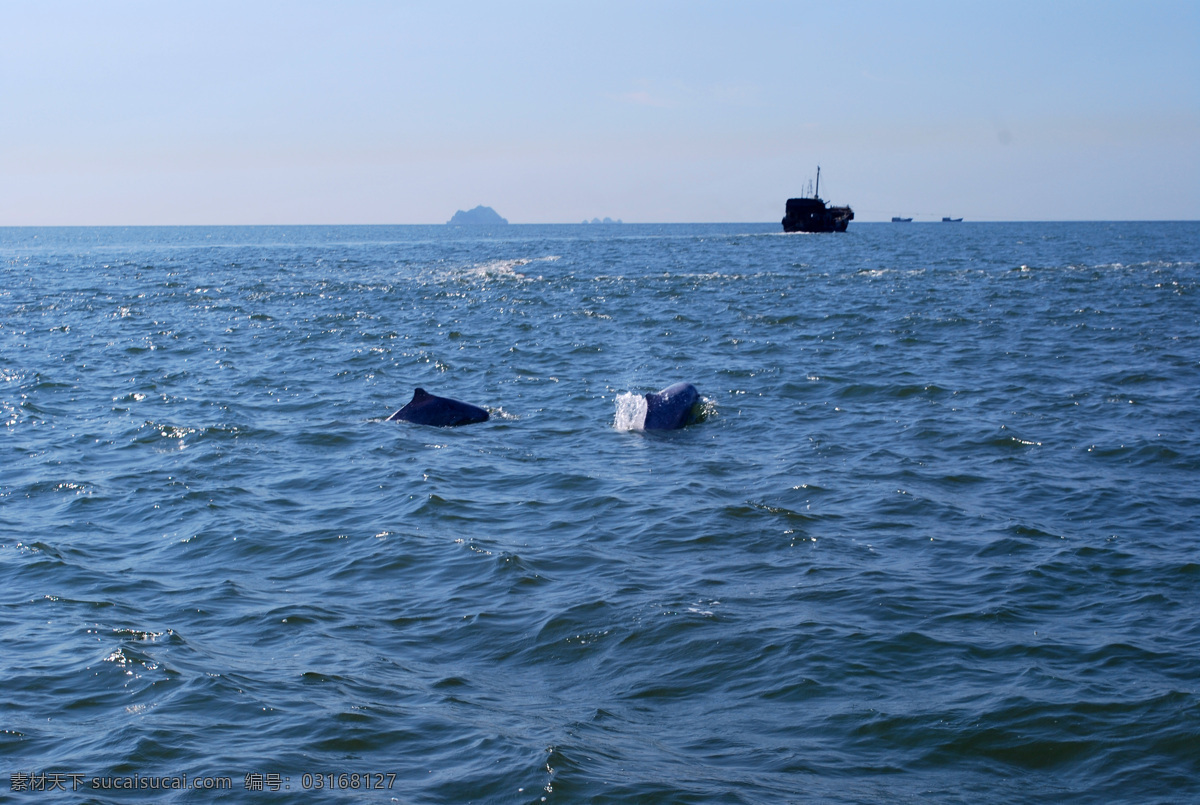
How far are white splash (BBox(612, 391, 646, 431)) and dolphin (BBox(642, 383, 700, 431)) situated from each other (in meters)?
0.10

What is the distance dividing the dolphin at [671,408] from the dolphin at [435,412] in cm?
298

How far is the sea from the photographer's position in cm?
609

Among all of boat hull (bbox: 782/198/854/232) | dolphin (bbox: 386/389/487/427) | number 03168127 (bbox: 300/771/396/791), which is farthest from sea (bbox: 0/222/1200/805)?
boat hull (bbox: 782/198/854/232)

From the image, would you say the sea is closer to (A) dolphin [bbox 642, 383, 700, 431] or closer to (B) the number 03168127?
(B) the number 03168127

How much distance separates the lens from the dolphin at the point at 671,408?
15758 millimetres

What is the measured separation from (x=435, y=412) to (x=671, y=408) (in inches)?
159

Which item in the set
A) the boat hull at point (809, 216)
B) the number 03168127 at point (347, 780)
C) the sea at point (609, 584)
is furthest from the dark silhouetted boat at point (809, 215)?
the number 03168127 at point (347, 780)

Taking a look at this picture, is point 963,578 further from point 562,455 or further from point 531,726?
point 562,455

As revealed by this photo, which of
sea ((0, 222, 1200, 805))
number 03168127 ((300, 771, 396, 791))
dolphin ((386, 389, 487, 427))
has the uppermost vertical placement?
dolphin ((386, 389, 487, 427))

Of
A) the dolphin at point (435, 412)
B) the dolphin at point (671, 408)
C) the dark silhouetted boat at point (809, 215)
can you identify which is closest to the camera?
the dolphin at point (671, 408)

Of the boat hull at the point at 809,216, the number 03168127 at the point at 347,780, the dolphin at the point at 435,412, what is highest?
the boat hull at the point at 809,216

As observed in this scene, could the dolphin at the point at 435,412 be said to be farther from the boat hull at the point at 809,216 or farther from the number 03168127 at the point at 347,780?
the boat hull at the point at 809,216

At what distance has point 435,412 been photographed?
16.5 metres

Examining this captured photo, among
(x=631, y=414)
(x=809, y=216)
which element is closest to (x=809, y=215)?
(x=809, y=216)
